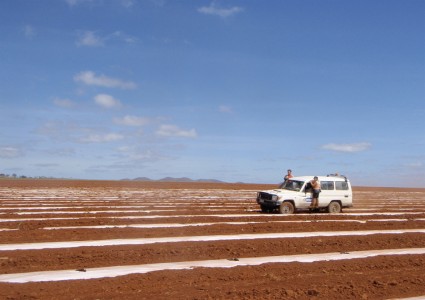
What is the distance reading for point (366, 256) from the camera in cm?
1187

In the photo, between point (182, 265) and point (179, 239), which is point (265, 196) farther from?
point (182, 265)

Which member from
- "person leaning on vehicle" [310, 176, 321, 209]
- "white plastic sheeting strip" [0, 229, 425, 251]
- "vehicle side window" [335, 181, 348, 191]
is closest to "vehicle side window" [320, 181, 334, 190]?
"vehicle side window" [335, 181, 348, 191]

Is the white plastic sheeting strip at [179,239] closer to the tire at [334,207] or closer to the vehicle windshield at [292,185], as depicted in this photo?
the vehicle windshield at [292,185]

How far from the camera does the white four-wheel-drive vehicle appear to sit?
72.8ft

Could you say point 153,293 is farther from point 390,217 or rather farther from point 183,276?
point 390,217

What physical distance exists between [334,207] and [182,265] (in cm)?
1502

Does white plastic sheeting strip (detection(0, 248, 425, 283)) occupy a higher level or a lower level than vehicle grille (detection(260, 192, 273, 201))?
lower

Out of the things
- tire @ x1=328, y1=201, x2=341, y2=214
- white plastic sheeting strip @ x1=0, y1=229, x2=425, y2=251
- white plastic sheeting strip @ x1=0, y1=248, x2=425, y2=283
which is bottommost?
white plastic sheeting strip @ x1=0, y1=248, x2=425, y2=283

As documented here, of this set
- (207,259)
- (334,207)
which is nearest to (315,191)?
(334,207)

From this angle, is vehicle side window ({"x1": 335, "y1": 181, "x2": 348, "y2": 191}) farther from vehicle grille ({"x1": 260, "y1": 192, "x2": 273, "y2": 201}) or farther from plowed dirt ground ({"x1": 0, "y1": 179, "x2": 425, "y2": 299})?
plowed dirt ground ({"x1": 0, "y1": 179, "x2": 425, "y2": 299})

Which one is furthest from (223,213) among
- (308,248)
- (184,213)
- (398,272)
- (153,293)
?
(153,293)

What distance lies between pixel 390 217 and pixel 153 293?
16752 millimetres

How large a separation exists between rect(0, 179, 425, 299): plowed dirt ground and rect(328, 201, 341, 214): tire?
4.92 metres

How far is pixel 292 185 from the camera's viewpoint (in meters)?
23.2
